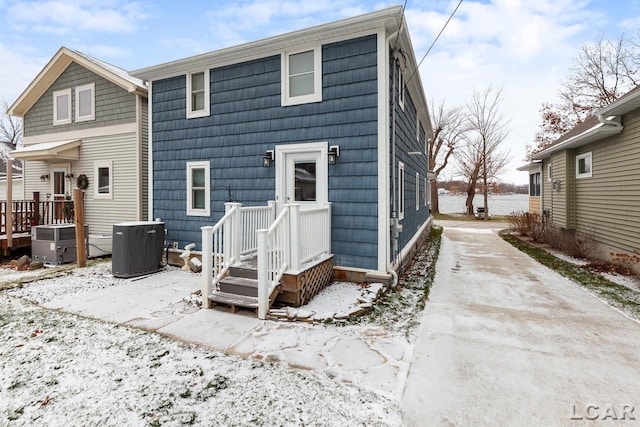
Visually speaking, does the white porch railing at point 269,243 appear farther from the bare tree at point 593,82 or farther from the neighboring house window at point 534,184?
the bare tree at point 593,82

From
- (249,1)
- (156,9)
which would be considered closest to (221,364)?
(249,1)

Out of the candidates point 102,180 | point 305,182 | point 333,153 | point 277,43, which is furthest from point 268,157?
point 102,180

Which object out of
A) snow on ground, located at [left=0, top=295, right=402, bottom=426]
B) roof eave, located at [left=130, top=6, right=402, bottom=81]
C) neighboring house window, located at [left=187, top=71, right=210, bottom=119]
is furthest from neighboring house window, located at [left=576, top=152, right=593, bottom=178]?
neighboring house window, located at [left=187, top=71, right=210, bottom=119]

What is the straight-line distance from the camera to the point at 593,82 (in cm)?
1877

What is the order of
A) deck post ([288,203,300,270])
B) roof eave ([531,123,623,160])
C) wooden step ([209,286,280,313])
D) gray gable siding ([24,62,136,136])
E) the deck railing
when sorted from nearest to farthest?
wooden step ([209,286,280,313])
deck post ([288,203,300,270])
roof eave ([531,123,623,160])
the deck railing
gray gable siding ([24,62,136,136])

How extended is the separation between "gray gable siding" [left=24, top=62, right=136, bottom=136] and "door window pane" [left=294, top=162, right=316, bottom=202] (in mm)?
6092

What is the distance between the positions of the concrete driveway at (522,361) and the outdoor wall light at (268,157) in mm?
3836

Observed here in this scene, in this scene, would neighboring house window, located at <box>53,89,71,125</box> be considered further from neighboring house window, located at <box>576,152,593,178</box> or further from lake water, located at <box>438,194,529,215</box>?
lake water, located at <box>438,194,529,215</box>

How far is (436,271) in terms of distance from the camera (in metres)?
6.94

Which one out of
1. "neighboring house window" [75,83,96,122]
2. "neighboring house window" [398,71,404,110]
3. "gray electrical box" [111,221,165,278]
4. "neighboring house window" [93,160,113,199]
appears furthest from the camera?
"neighboring house window" [75,83,96,122]

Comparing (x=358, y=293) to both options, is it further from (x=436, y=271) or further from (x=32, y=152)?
(x=32, y=152)

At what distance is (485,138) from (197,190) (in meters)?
23.1

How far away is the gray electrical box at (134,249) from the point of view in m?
6.12

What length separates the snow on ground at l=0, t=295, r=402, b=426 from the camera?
7.57ft
